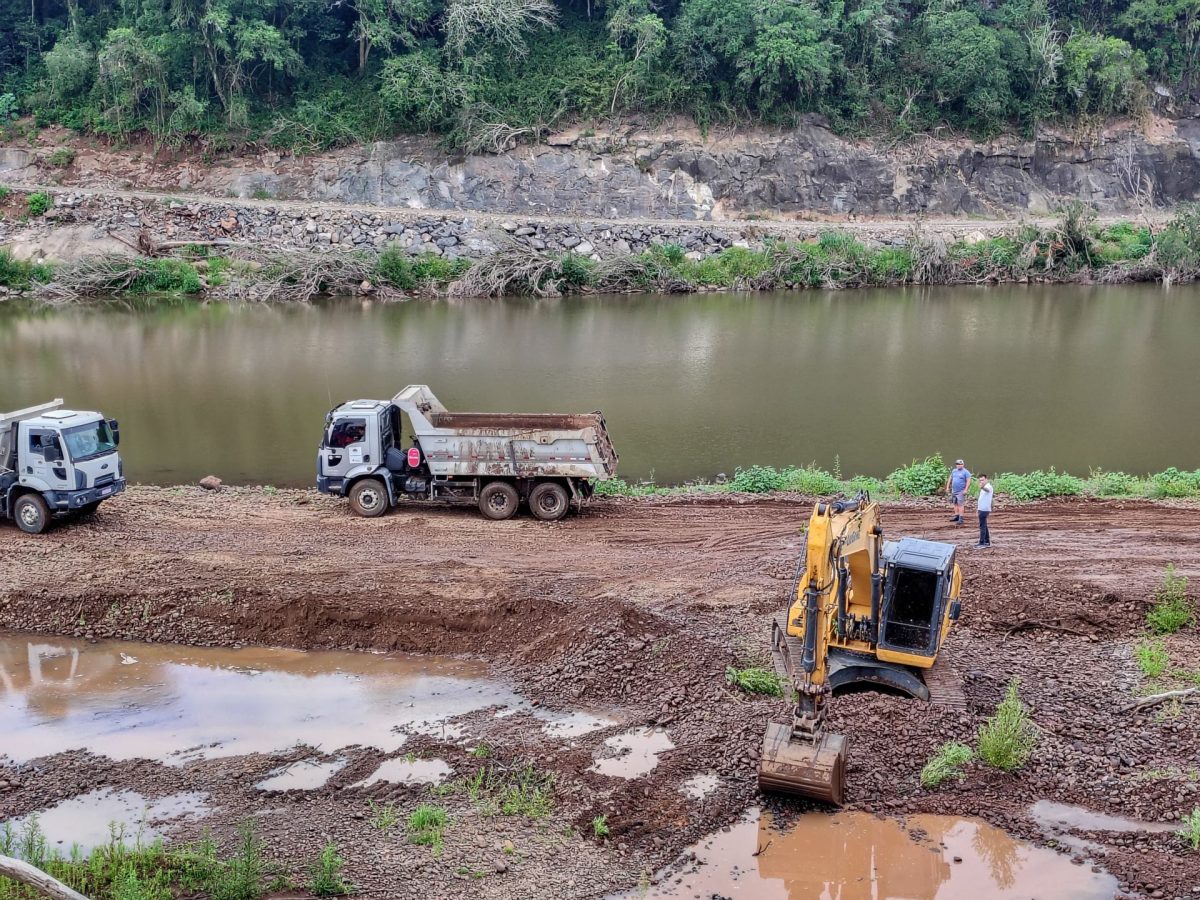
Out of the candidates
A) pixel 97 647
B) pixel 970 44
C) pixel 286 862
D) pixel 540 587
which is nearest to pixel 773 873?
pixel 286 862

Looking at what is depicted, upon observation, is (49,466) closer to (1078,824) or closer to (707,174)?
(1078,824)

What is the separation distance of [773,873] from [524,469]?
1047 cm

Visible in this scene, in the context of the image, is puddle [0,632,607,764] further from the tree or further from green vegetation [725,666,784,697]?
the tree

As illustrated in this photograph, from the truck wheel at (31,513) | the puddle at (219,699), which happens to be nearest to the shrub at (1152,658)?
the puddle at (219,699)

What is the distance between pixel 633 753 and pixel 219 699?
208 inches

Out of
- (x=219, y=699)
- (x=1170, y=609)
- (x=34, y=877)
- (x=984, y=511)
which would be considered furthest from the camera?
(x=984, y=511)

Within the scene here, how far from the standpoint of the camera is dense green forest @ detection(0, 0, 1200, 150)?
5141 centimetres

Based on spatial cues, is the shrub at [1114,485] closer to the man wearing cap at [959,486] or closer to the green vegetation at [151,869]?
the man wearing cap at [959,486]

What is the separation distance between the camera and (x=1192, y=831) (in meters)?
8.80

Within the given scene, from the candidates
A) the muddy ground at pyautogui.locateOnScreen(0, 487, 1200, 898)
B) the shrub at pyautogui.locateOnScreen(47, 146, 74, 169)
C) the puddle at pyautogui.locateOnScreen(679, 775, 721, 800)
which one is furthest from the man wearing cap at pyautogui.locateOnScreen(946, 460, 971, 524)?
the shrub at pyautogui.locateOnScreen(47, 146, 74, 169)

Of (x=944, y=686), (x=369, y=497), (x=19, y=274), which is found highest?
(x=19, y=274)

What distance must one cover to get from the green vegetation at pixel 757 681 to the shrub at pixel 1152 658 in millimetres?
4170

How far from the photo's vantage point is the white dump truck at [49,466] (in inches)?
696

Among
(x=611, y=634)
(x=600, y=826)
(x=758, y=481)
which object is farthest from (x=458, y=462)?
(x=600, y=826)
